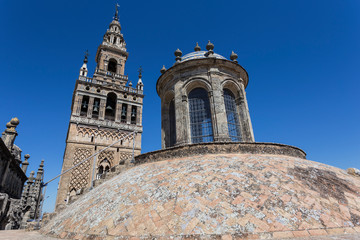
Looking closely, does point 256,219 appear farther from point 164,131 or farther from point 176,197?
point 164,131

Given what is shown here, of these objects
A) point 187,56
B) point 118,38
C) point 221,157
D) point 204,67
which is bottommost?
point 221,157

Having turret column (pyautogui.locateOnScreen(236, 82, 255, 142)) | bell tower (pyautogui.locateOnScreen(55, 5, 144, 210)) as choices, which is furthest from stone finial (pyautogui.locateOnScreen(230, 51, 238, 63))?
bell tower (pyautogui.locateOnScreen(55, 5, 144, 210))

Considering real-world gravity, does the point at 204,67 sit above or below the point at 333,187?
above

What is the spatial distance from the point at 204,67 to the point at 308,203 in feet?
24.4

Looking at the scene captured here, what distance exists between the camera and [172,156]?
6.47 meters

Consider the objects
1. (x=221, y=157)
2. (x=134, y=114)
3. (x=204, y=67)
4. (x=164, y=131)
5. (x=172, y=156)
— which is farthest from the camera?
(x=134, y=114)

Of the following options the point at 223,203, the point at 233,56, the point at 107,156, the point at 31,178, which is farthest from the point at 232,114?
the point at 31,178

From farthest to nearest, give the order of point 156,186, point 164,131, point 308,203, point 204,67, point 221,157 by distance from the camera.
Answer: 1. point 164,131
2. point 204,67
3. point 221,157
4. point 156,186
5. point 308,203

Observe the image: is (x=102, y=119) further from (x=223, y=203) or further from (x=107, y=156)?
(x=223, y=203)

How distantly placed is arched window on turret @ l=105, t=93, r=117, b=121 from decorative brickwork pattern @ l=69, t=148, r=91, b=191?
572cm

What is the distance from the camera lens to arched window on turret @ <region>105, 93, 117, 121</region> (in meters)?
24.7

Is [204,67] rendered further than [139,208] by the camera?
Yes

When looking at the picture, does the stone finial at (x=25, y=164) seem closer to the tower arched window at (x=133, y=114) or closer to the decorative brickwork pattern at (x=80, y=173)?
the decorative brickwork pattern at (x=80, y=173)

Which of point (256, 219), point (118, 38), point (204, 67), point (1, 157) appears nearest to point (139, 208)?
point (256, 219)
